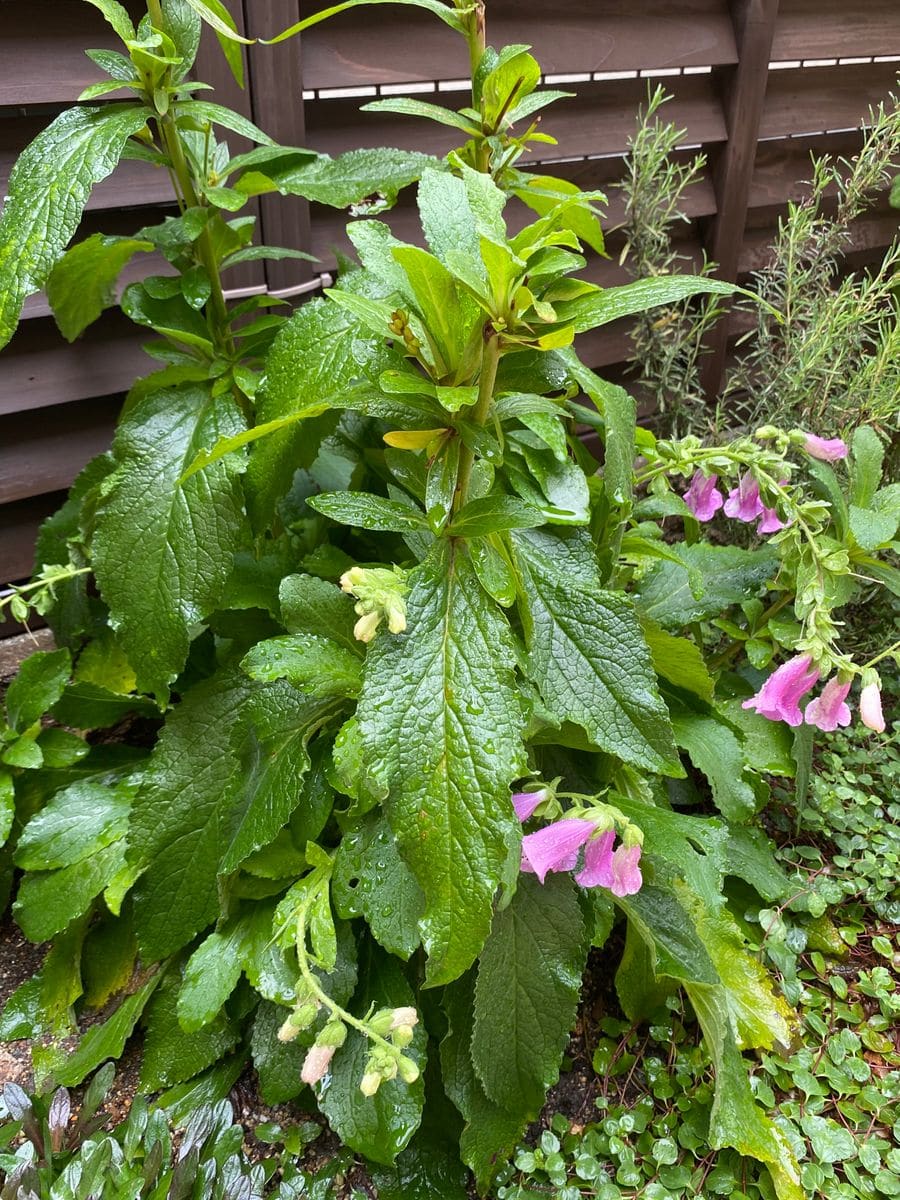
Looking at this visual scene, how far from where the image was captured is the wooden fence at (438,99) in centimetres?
150

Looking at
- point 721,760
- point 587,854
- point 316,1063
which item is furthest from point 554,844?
point 721,760

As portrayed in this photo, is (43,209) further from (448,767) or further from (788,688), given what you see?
(788,688)

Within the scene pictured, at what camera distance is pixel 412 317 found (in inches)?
→ 34.7

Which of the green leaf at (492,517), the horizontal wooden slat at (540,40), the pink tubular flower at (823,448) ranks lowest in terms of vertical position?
the pink tubular flower at (823,448)

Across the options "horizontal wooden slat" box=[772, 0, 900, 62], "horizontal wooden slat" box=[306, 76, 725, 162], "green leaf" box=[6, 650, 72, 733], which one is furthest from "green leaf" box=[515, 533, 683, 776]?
"horizontal wooden slat" box=[772, 0, 900, 62]

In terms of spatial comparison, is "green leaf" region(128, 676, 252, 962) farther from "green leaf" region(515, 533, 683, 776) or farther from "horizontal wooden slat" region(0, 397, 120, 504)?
"horizontal wooden slat" region(0, 397, 120, 504)

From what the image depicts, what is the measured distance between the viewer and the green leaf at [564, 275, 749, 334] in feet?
2.75

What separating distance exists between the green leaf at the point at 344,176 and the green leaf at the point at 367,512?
0.36 meters

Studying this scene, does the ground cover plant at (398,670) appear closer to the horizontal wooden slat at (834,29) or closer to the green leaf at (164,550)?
the green leaf at (164,550)

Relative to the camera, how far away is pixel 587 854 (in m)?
0.96

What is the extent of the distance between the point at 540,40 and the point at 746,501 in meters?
1.22

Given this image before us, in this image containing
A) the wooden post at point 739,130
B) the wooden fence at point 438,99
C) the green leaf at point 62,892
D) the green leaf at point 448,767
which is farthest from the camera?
the wooden post at point 739,130

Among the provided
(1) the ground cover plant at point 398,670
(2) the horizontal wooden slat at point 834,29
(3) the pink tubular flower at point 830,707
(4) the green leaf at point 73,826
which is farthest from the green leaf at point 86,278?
(2) the horizontal wooden slat at point 834,29

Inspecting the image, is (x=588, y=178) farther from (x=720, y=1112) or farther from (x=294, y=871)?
(x=720, y=1112)
